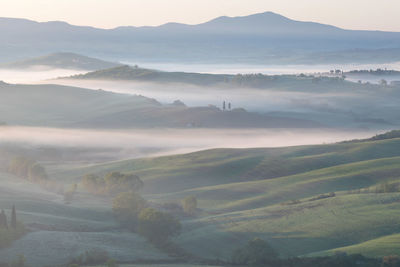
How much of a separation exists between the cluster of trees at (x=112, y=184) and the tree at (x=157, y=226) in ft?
71.2

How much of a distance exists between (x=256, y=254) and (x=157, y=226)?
10980 mm

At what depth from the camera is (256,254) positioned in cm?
5178

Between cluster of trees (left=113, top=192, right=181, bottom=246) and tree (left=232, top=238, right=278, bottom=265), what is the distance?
759cm

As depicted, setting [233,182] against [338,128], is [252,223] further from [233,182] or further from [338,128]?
[338,128]

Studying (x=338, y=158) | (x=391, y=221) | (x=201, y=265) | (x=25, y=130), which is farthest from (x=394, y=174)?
(x=25, y=130)

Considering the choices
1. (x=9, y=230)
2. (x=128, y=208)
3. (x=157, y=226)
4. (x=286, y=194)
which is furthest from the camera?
(x=286, y=194)

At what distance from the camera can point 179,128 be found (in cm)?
16975

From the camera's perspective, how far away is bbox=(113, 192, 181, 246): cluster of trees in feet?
195

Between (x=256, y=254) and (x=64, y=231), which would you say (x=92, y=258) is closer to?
(x=64, y=231)

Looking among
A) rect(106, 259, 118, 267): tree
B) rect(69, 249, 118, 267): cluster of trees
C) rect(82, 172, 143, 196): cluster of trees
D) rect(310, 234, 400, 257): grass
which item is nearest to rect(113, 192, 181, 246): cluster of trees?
rect(69, 249, 118, 267): cluster of trees

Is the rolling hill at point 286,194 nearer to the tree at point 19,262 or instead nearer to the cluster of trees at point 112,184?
the cluster of trees at point 112,184

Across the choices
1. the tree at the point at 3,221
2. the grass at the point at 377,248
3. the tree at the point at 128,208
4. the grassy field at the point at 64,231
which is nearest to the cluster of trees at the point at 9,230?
the tree at the point at 3,221

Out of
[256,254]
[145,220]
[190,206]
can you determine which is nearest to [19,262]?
[145,220]

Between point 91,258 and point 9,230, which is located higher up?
point 9,230
